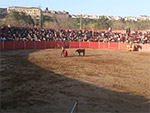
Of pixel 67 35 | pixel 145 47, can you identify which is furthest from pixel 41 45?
pixel 145 47

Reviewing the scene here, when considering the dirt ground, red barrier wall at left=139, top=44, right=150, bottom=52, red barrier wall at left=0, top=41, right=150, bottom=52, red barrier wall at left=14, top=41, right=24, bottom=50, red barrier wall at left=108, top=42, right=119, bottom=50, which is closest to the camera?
the dirt ground

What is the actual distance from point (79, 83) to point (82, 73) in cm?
244

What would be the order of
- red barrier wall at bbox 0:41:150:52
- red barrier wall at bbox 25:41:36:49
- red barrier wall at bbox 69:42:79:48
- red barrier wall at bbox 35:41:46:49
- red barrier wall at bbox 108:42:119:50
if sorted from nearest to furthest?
red barrier wall at bbox 0:41:150:52 → red barrier wall at bbox 25:41:36:49 → red barrier wall at bbox 35:41:46:49 → red barrier wall at bbox 108:42:119:50 → red barrier wall at bbox 69:42:79:48

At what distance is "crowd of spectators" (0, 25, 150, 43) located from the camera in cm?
2877

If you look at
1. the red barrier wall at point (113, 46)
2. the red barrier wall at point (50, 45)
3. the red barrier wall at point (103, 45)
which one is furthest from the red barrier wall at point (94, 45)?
the red barrier wall at point (50, 45)

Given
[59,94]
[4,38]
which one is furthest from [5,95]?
[4,38]

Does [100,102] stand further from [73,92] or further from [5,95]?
[5,95]

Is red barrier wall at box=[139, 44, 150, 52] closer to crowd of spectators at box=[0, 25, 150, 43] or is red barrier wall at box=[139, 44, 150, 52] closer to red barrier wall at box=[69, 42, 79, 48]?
crowd of spectators at box=[0, 25, 150, 43]

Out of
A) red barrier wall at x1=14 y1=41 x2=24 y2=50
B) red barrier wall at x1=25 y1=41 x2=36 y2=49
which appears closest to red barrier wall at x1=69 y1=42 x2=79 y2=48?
red barrier wall at x1=25 y1=41 x2=36 y2=49

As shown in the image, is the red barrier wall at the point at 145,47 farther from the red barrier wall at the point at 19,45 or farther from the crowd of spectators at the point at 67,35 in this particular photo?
the red barrier wall at the point at 19,45

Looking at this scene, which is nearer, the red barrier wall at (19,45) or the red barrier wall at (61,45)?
the red barrier wall at (61,45)

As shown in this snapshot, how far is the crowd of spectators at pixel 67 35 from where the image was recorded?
2877 cm

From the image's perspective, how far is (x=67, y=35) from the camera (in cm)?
→ 3469

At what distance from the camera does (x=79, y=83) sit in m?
9.62
